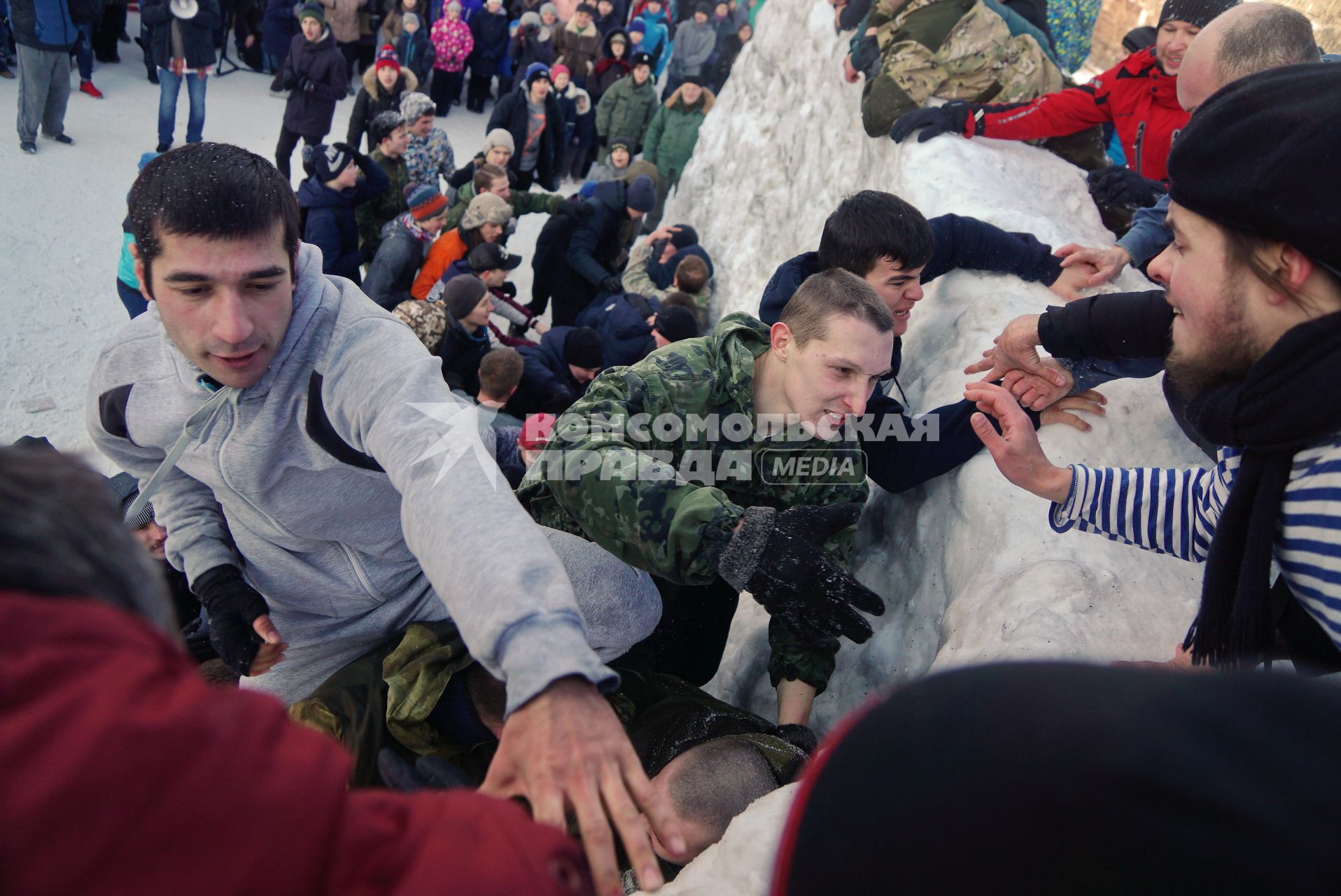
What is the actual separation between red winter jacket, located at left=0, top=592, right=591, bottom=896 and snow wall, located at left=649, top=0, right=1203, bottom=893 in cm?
96

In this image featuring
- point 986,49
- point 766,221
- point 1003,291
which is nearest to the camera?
point 1003,291

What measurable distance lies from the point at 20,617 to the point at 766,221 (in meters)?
6.59

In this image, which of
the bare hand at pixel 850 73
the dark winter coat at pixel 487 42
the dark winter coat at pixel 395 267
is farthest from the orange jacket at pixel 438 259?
the dark winter coat at pixel 487 42

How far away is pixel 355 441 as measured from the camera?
67.1 inches

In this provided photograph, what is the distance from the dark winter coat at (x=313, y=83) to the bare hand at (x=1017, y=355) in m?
7.29

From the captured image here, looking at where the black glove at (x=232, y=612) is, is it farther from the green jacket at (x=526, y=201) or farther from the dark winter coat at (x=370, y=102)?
the dark winter coat at (x=370, y=102)

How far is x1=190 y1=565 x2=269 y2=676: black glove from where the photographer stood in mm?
2070

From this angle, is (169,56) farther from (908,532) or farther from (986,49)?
(908,532)

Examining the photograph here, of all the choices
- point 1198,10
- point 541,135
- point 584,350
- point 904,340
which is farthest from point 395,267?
point 1198,10

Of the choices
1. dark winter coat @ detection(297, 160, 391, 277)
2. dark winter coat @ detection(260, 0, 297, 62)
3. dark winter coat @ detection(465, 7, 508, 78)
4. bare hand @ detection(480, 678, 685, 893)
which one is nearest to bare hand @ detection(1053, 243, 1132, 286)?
bare hand @ detection(480, 678, 685, 893)

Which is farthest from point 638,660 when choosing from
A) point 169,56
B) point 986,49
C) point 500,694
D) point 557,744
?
point 169,56

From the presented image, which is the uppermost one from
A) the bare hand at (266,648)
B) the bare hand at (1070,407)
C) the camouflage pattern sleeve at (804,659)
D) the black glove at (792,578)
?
the bare hand at (1070,407)

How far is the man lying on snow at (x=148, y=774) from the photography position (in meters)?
0.54

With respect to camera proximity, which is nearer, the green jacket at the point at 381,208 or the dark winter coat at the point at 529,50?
the green jacket at the point at 381,208
